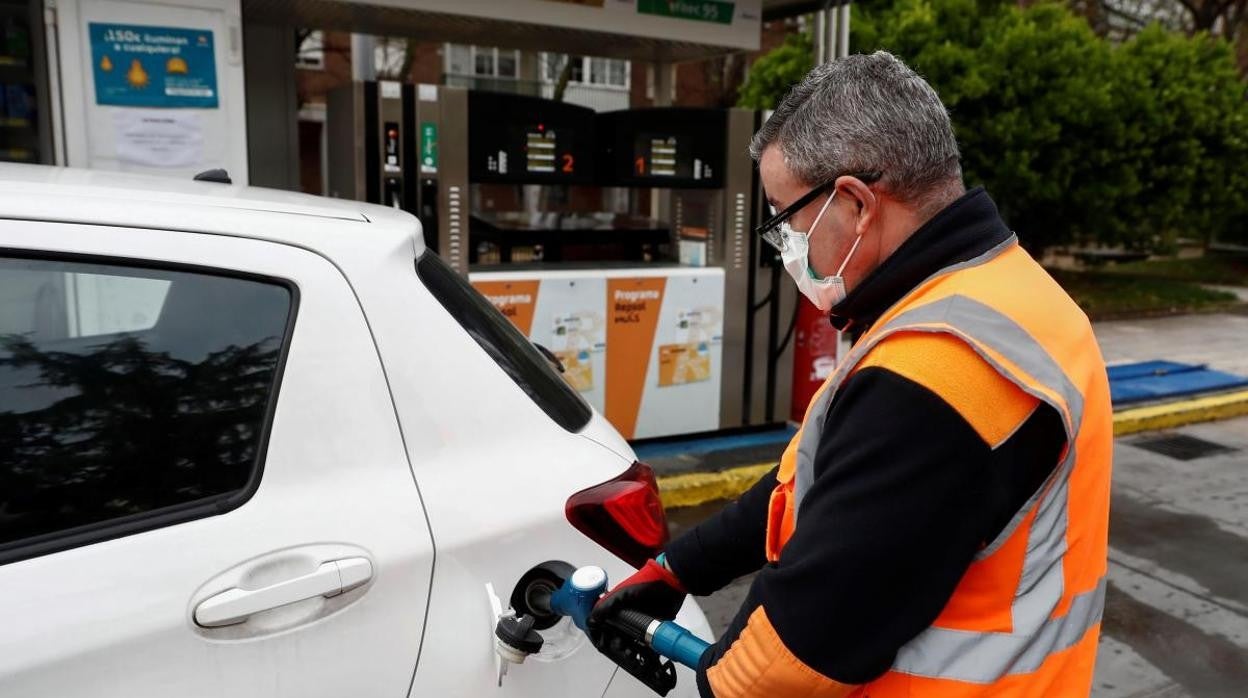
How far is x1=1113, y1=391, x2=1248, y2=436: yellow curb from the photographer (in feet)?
24.8

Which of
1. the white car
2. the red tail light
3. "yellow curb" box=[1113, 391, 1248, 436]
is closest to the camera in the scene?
the white car

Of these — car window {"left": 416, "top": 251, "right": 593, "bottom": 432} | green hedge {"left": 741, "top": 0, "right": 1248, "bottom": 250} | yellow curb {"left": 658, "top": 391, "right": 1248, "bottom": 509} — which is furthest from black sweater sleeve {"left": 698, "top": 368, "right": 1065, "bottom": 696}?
green hedge {"left": 741, "top": 0, "right": 1248, "bottom": 250}

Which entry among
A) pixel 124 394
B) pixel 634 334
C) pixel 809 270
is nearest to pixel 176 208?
pixel 124 394

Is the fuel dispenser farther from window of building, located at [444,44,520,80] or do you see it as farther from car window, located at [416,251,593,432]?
window of building, located at [444,44,520,80]

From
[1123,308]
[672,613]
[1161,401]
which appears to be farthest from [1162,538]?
[1123,308]

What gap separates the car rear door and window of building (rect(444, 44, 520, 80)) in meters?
28.8

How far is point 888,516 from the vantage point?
1185 mm

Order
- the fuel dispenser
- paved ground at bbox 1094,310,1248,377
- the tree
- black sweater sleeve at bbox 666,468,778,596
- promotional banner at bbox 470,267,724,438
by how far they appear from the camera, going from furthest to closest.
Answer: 1. the tree
2. paved ground at bbox 1094,310,1248,377
3. promotional banner at bbox 470,267,724,438
4. the fuel dispenser
5. black sweater sleeve at bbox 666,468,778,596

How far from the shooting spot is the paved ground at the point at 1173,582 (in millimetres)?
3830

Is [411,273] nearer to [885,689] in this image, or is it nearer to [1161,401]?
[885,689]

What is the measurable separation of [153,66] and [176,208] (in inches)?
130

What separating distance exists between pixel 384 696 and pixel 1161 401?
8.21m

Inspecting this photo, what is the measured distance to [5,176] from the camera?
174cm

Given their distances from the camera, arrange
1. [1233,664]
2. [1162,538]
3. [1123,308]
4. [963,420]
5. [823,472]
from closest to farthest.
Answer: [963,420]
[823,472]
[1233,664]
[1162,538]
[1123,308]
